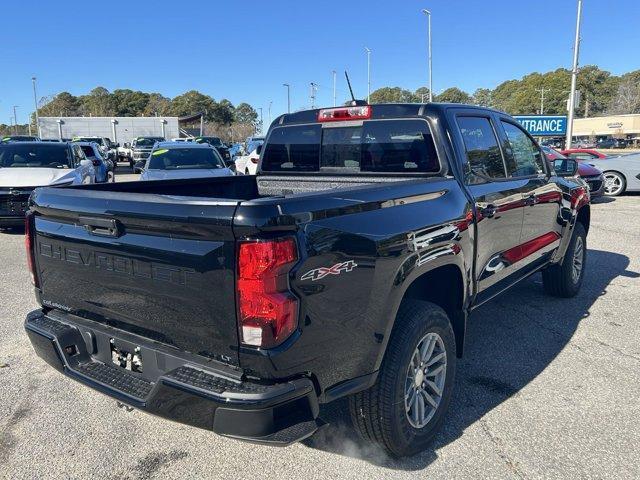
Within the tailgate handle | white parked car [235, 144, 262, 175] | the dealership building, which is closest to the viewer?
the tailgate handle

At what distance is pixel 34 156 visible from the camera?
10648 millimetres

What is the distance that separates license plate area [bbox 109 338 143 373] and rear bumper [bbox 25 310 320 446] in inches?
0.8

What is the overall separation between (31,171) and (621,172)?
49.7 feet

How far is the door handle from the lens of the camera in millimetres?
3529

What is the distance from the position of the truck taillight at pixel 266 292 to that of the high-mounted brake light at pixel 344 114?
207 centimetres

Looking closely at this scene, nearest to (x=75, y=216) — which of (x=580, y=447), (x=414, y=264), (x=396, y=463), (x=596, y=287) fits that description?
(x=414, y=264)

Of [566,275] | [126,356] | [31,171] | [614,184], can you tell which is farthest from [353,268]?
[614,184]

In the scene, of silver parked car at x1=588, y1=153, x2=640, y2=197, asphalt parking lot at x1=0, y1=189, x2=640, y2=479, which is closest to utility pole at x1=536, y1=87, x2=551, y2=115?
silver parked car at x1=588, y1=153, x2=640, y2=197

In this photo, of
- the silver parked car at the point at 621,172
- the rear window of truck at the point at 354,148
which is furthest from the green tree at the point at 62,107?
the rear window of truck at the point at 354,148

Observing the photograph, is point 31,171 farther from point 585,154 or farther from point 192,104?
point 192,104

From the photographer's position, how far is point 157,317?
2.37m

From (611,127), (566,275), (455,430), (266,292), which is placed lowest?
(455,430)

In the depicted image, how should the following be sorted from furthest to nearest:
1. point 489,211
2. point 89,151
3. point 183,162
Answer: point 89,151 < point 183,162 < point 489,211

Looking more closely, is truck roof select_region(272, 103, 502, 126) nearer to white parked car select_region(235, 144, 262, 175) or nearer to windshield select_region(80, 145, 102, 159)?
white parked car select_region(235, 144, 262, 175)
